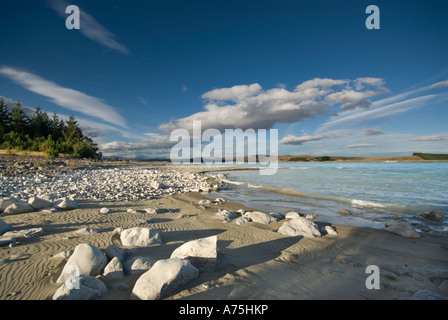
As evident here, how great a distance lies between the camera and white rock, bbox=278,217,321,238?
5.62 m

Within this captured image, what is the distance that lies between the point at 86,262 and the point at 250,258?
9.73 ft

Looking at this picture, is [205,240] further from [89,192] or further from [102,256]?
[89,192]

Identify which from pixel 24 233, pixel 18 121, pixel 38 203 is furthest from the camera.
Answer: pixel 18 121

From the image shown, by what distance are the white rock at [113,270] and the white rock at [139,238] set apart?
1.25 metres

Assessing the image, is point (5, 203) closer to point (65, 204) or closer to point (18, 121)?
point (65, 204)

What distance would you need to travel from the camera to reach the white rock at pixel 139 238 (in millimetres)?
4360

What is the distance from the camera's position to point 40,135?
4906 centimetres

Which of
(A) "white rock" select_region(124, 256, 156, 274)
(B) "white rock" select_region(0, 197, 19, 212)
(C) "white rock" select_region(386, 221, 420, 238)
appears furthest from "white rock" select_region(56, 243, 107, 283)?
(C) "white rock" select_region(386, 221, 420, 238)

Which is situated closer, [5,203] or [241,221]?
[5,203]

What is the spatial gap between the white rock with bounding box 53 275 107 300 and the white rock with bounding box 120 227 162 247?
170 centimetres

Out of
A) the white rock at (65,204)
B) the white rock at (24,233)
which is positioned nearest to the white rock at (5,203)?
the white rock at (65,204)

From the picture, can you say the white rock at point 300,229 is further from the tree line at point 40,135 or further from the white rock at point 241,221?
the tree line at point 40,135

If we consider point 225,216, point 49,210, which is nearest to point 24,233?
point 49,210

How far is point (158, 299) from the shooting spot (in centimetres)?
262
